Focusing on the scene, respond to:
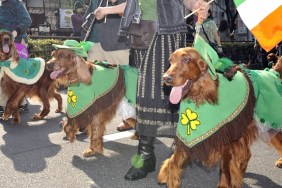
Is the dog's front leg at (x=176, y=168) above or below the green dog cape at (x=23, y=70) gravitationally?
below

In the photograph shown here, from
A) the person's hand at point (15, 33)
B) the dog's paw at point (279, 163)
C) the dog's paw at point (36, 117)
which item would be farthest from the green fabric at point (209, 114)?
the person's hand at point (15, 33)

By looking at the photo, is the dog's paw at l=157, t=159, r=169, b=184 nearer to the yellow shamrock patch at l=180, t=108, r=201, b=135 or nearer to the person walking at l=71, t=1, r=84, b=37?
the yellow shamrock patch at l=180, t=108, r=201, b=135

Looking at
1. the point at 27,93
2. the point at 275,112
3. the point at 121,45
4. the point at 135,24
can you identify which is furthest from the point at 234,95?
the point at 27,93

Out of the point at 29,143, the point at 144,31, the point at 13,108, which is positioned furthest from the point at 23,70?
the point at 144,31

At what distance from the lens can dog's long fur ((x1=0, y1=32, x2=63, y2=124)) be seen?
5906mm

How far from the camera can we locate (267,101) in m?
3.49

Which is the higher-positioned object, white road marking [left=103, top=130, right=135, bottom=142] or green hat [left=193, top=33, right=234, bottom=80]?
green hat [left=193, top=33, right=234, bottom=80]

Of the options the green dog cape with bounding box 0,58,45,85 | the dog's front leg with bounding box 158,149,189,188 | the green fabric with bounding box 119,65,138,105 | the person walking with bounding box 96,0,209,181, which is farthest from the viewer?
the green dog cape with bounding box 0,58,45,85

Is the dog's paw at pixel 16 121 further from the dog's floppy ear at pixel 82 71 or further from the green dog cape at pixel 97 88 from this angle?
the dog's floppy ear at pixel 82 71

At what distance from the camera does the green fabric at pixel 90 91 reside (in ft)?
14.3

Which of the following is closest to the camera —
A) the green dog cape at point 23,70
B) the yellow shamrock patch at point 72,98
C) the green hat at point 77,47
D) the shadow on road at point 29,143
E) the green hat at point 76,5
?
the shadow on road at point 29,143

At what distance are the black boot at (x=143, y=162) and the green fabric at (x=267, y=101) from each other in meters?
1.05

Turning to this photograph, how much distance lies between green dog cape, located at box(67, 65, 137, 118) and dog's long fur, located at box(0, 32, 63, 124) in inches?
55.0

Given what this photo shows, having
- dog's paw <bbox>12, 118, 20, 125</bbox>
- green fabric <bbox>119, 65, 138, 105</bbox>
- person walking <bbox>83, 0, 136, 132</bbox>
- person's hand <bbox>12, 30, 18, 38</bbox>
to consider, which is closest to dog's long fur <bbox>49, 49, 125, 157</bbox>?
green fabric <bbox>119, 65, 138, 105</bbox>
